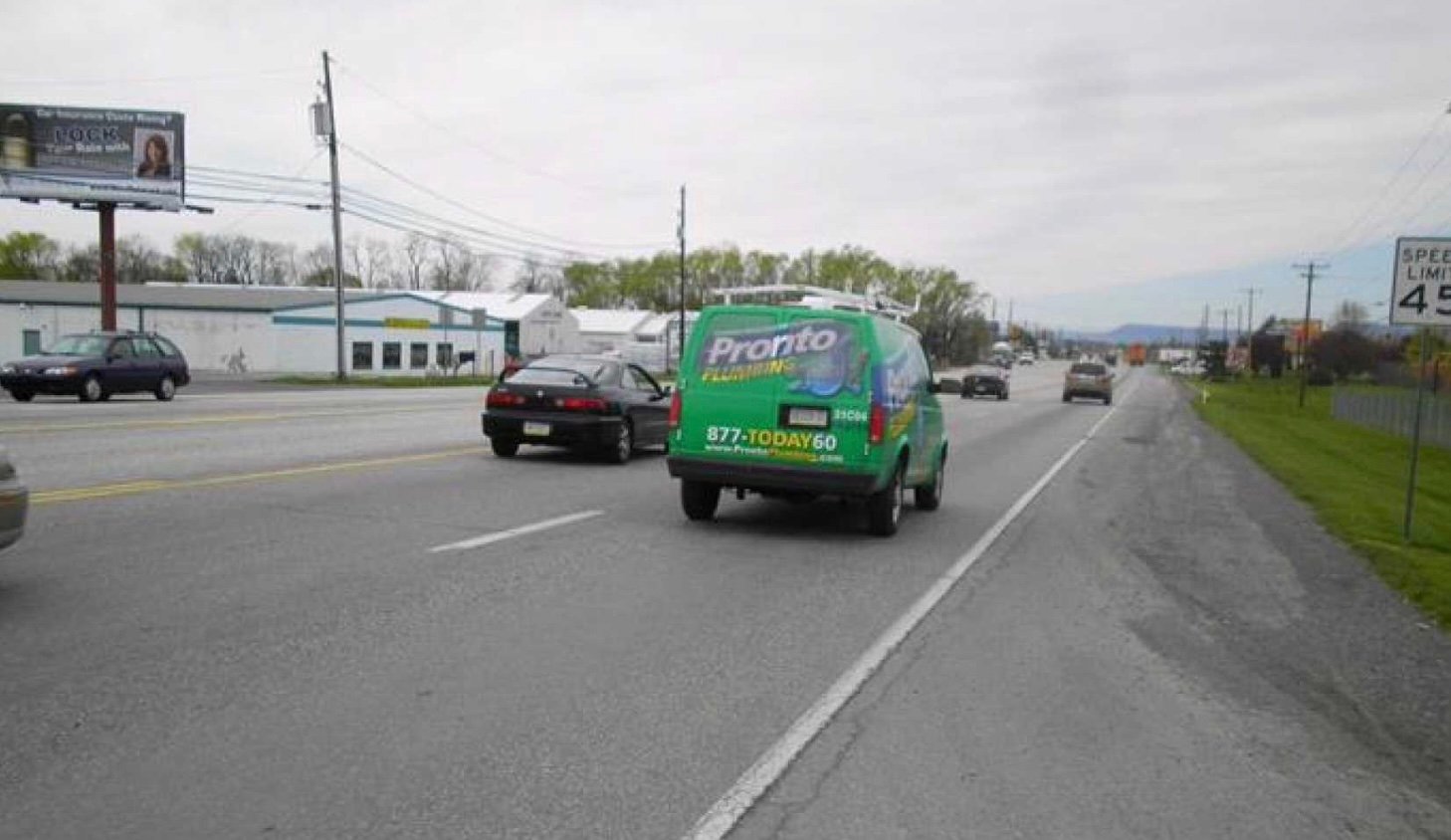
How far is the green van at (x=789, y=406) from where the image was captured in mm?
9977

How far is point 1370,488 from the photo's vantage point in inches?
755

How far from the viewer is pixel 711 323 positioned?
10297 millimetres

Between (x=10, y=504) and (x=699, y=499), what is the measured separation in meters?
5.71

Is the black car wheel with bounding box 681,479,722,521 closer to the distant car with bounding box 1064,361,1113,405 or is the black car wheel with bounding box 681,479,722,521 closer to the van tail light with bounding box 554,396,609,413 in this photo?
the van tail light with bounding box 554,396,609,413

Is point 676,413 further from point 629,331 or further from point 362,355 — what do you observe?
point 629,331

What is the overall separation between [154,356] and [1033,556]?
21760 mm

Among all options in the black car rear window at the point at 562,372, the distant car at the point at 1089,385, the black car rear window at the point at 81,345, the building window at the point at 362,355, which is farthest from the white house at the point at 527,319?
the black car rear window at the point at 562,372

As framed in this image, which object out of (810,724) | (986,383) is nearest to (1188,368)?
(986,383)

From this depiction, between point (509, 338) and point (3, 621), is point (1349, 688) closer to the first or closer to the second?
point (3, 621)

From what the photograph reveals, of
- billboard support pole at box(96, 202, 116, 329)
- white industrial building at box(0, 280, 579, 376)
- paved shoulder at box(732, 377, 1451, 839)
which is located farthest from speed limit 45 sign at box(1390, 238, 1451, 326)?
white industrial building at box(0, 280, 579, 376)

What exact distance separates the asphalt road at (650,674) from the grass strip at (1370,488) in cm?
51

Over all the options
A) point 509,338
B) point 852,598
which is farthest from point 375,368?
point 852,598

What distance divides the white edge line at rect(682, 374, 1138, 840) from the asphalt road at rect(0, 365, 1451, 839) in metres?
0.08

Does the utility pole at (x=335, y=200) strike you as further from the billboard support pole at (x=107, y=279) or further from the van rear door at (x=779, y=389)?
the van rear door at (x=779, y=389)
